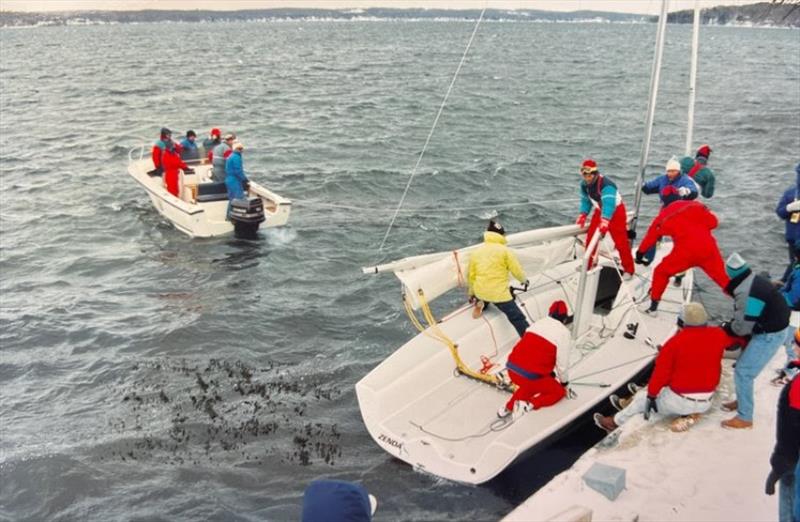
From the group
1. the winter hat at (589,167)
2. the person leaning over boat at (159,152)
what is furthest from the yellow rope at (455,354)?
the person leaning over boat at (159,152)

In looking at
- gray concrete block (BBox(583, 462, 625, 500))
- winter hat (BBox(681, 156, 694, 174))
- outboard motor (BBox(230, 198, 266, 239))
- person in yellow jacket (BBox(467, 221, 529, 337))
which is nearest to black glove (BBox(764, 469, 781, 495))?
gray concrete block (BBox(583, 462, 625, 500))

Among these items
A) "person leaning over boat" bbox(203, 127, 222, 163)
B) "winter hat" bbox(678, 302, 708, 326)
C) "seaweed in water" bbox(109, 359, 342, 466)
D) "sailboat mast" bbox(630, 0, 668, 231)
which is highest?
"sailboat mast" bbox(630, 0, 668, 231)

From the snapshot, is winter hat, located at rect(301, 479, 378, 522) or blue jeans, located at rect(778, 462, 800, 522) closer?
winter hat, located at rect(301, 479, 378, 522)

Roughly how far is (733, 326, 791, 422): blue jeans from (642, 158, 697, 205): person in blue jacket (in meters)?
2.99

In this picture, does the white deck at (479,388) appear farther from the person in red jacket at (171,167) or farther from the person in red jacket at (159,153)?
the person in red jacket at (159,153)

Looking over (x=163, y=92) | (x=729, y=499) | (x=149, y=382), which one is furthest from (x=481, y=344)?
(x=163, y=92)

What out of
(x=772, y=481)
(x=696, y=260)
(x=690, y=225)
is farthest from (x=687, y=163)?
(x=772, y=481)

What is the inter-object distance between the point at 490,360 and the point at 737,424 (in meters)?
3.00

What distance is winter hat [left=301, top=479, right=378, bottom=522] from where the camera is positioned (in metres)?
3.24

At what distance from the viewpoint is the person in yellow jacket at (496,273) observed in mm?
8289

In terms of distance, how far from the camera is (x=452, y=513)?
713cm

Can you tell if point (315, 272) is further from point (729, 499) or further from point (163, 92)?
point (163, 92)

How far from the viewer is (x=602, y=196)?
31.2ft

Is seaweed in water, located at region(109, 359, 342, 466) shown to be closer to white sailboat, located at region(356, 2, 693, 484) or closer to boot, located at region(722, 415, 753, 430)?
white sailboat, located at region(356, 2, 693, 484)
